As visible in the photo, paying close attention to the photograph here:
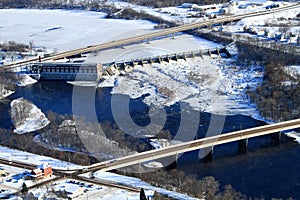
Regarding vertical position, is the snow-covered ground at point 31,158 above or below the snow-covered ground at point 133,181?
above

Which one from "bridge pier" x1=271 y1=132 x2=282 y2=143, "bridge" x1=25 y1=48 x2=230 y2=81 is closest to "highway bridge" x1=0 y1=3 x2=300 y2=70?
"bridge" x1=25 y1=48 x2=230 y2=81

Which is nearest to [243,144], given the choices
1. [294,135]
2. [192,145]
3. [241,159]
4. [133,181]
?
[241,159]

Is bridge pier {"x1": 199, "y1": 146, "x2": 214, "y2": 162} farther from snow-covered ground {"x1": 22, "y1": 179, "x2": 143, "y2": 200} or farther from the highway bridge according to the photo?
the highway bridge

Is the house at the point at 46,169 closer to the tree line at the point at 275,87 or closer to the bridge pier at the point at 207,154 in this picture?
the bridge pier at the point at 207,154

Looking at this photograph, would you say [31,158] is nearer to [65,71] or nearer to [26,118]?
[26,118]

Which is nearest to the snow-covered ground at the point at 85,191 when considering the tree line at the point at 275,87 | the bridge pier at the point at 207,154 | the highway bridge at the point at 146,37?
the bridge pier at the point at 207,154

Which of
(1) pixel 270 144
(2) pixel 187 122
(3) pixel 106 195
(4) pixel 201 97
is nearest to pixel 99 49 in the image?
(4) pixel 201 97
